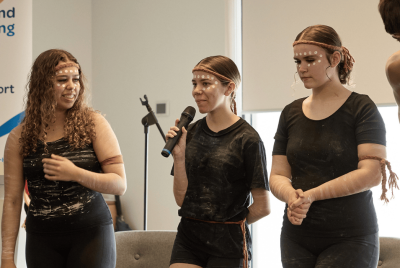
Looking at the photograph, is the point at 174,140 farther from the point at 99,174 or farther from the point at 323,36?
the point at 323,36

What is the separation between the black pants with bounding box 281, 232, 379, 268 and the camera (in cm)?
129

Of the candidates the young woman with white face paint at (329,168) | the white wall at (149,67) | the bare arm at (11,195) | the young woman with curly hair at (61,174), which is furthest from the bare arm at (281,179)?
the white wall at (149,67)

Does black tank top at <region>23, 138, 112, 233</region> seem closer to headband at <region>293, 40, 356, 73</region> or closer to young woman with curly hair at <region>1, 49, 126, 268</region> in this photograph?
young woman with curly hair at <region>1, 49, 126, 268</region>

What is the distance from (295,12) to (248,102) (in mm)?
750

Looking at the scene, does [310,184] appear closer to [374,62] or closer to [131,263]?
[131,263]

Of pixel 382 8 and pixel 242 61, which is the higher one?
pixel 242 61

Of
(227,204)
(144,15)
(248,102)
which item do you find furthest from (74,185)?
(144,15)

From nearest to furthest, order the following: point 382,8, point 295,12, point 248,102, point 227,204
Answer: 1. point 382,8
2. point 227,204
3. point 295,12
4. point 248,102

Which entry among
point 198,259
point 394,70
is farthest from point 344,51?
point 198,259

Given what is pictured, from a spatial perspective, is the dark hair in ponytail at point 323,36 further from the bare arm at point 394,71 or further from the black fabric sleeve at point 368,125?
the bare arm at point 394,71

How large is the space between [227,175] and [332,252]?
46 cm

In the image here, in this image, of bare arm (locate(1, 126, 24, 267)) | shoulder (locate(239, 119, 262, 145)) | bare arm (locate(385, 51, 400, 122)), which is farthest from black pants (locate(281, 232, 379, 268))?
bare arm (locate(1, 126, 24, 267))

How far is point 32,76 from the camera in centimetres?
172

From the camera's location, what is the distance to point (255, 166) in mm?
1531
